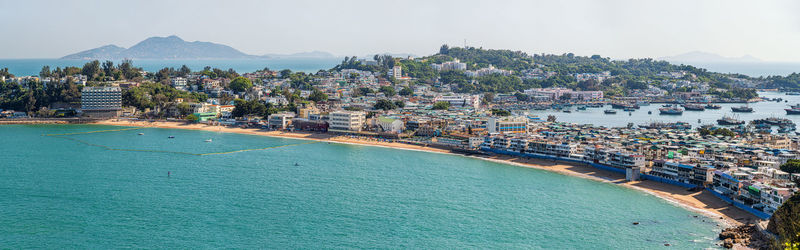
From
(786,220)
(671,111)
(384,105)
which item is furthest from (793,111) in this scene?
(786,220)

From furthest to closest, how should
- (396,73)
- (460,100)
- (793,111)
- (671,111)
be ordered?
(396,73)
(460,100)
(671,111)
(793,111)

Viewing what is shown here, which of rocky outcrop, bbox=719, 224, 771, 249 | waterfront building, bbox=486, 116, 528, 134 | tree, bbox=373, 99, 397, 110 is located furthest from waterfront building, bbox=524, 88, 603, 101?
rocky outcrop, bbox=719, 224, 771, 249

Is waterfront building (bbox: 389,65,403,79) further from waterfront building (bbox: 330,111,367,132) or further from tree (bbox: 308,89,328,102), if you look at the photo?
waterfront building (bbox: 330,111,367,132)

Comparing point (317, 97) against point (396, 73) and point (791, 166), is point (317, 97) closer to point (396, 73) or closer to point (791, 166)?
point (396, 73)

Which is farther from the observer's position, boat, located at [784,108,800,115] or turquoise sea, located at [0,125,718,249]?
boat, located at [784,108,800,115]

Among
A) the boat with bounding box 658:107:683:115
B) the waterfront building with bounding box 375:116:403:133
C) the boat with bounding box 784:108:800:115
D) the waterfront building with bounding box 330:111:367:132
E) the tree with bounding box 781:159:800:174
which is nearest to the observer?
the tree with bounding box 781:159:800:174

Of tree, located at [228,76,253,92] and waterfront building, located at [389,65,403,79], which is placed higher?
waterfront building, located at [389,65,403,79]

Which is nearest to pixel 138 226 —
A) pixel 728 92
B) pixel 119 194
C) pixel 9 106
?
pixel 119 194

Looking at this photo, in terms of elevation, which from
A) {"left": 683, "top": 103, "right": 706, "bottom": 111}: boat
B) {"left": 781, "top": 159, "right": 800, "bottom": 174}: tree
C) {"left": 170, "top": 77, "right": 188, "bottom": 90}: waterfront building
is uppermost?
{"left": 170, "top": 77, "right": 188, "bottom": 90}: waterfront building
